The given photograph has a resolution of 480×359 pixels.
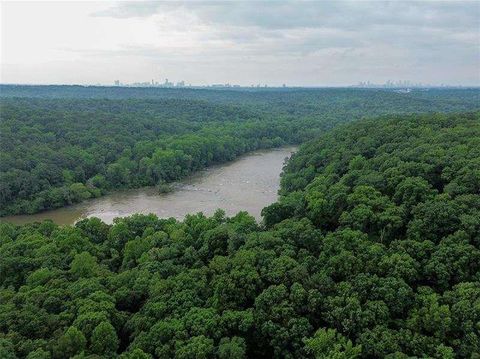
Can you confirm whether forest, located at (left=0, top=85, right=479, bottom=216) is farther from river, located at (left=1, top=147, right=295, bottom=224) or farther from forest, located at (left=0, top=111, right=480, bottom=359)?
forest, located at (left=0, top=111, right=480, bottom=359)

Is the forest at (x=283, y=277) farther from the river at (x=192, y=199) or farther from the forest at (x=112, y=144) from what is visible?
the forest at (x=112, y=144)

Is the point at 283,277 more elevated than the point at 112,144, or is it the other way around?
the point at 112,144

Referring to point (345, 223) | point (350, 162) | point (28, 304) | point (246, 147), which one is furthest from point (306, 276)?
point (246, 147)

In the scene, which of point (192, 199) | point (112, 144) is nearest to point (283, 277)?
point (192, 199)

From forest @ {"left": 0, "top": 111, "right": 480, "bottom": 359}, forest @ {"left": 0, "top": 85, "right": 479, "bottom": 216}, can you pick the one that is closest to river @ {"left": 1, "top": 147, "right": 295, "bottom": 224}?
forest @ {"left": 0, "top": 85, "right": 479, "bottom": 216}

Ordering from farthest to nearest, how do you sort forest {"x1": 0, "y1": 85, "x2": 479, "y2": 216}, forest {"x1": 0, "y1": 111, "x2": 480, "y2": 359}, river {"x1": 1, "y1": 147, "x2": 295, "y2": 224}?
forest {"x1": 0, "y1": 85, "x2": 479, "y2": 216}, river {"x1": 1, "y1": 147, "x2": 295, "y2": 224}, forest {"x1": 0, "y1": 111, "x2": 480, "y2": 359}

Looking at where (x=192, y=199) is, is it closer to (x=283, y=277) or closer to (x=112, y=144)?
(x=112, y=144)

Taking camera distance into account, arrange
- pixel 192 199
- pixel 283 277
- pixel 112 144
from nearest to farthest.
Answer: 1. pixel 283 277
2. pixel 192 199
3. pixel 112 144
